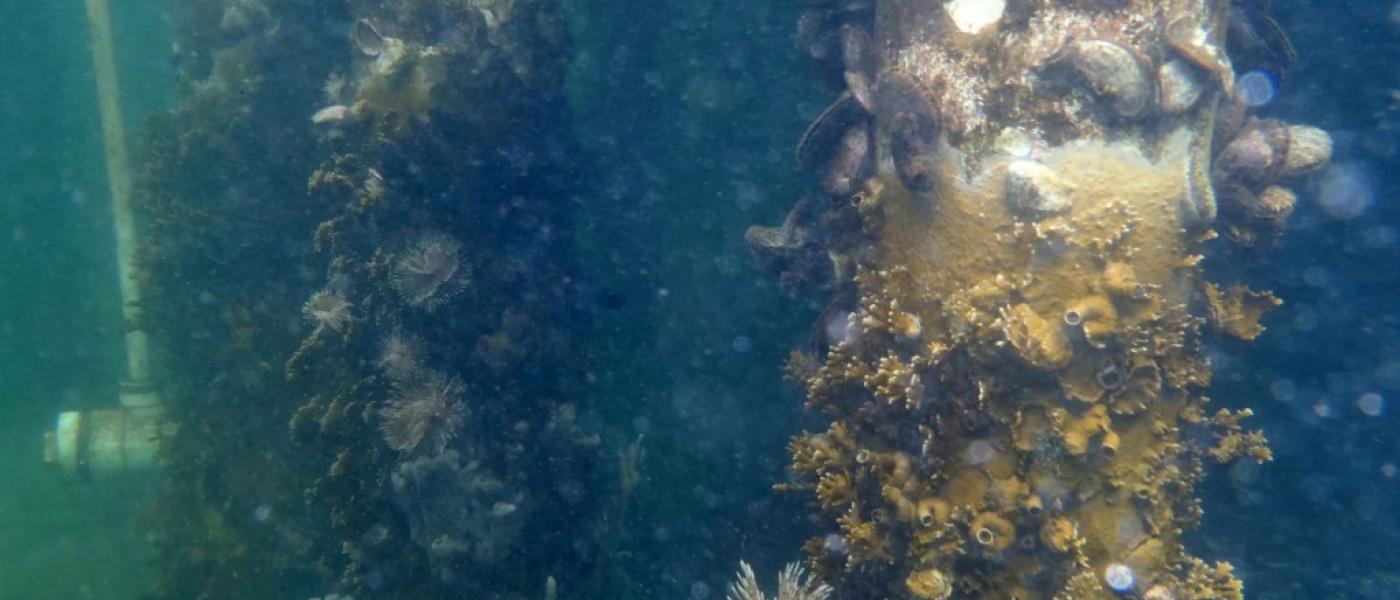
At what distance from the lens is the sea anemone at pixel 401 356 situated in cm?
630

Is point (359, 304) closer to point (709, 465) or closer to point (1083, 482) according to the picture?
point (709, 465)

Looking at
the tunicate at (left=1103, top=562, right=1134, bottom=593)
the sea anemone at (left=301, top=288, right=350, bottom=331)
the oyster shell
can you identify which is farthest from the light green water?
the tunicate at (left=1103, top=562, right=1134, bottom=593)

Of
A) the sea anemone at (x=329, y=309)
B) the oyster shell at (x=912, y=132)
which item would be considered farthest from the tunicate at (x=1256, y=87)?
the sea anemone at (x=329, y=309)

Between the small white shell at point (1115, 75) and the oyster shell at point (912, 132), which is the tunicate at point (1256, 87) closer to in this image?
the small white shell at point (1115, 75)

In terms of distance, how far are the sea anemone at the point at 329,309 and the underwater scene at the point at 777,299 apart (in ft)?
0.34

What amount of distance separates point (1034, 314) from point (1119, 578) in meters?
1.53

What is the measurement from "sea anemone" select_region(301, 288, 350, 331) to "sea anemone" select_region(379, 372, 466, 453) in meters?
0.83

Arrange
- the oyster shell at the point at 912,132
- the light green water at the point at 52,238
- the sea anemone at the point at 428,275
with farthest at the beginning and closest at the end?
the light green water at the point at 52,238, the sea anemone at the point at 428,275, the oyster shell at the point at 912,132

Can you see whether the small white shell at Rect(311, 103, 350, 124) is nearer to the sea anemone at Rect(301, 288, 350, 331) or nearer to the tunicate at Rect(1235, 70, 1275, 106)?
the sea anemone at Rect(301, 288, 350, 331)

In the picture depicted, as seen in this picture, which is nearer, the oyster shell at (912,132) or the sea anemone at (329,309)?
the oyster shell at (912,132)

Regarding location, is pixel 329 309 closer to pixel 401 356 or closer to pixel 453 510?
pixel 401 356

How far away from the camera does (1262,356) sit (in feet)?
20.5

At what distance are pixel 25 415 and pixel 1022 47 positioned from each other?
113 ft

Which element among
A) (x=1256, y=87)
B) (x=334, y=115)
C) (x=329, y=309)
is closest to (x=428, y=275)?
(x=329, y=309)
